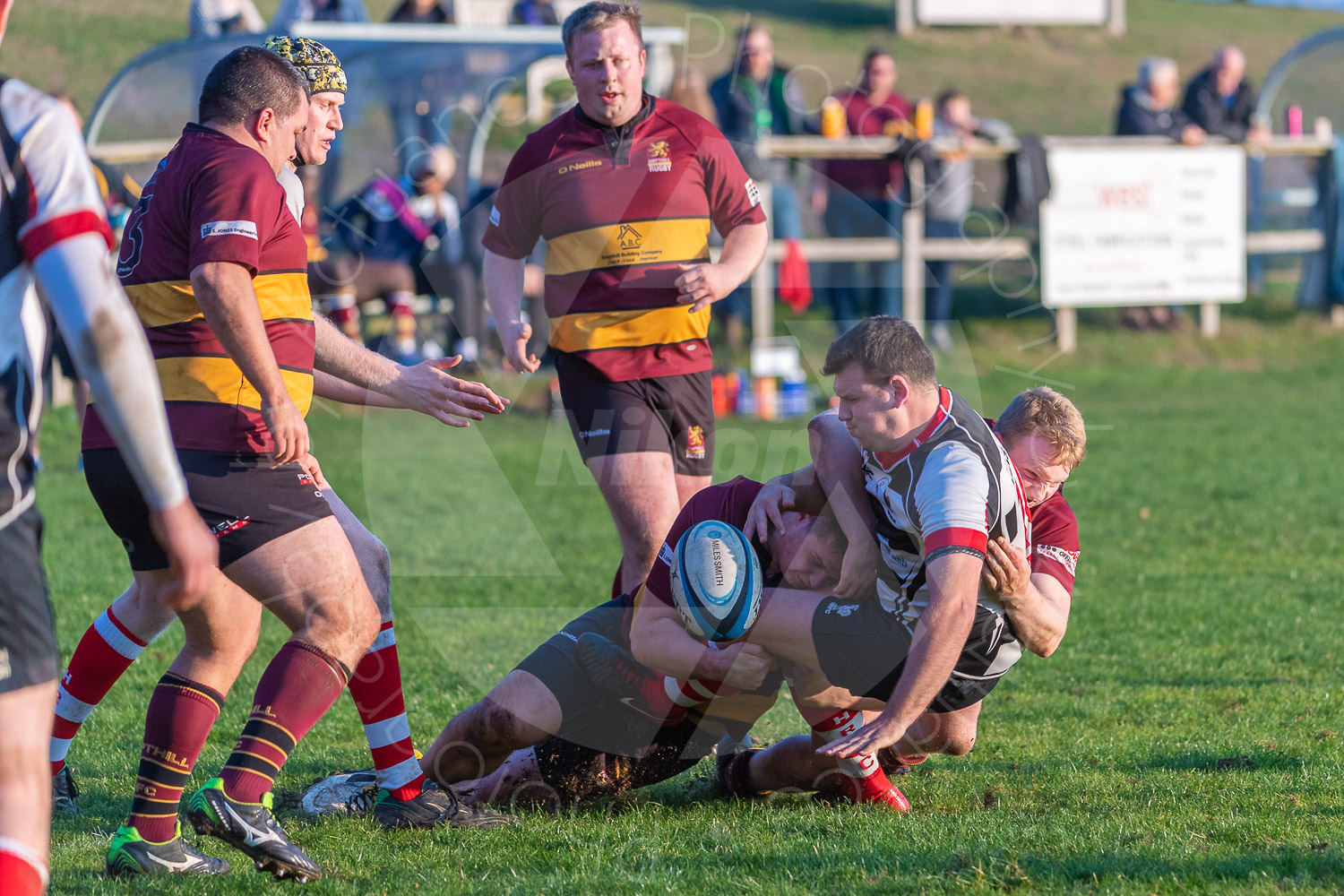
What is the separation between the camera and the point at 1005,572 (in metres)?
3.89

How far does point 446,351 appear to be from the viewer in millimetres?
13711

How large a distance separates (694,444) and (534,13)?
11.5 m

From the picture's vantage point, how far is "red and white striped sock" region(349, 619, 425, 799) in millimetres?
4234

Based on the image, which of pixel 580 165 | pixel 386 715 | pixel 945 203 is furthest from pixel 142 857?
pixel 945 203

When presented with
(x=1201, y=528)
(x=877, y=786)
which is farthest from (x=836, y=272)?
(x=877, y=786)

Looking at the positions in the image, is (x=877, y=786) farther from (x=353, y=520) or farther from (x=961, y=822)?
(x=353, y=520)

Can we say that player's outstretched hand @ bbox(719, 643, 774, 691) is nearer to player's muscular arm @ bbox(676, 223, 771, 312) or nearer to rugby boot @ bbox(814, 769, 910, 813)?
Answer: rugby boot @ bbox(814, 769, 910, 813)

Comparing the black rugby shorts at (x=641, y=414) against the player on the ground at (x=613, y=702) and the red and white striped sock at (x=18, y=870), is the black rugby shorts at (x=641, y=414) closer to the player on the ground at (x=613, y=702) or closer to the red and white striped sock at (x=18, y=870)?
the player on the ground at (x=613, y=702)

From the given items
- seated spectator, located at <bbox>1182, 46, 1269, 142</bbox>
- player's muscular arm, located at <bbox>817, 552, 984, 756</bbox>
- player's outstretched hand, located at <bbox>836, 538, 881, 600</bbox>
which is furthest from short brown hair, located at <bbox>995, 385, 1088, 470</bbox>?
seated spectator, located at <bbox>1182, 46, 1269, 142</bbox>

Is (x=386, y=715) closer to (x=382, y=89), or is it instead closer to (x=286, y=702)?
(x=286, y=702)

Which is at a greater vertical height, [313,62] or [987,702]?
[313,62]

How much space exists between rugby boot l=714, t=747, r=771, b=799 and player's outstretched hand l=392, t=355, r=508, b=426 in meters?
1.54

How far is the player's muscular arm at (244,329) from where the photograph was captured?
3422 millimetres

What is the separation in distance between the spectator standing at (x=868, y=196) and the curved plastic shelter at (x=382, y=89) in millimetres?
2125
